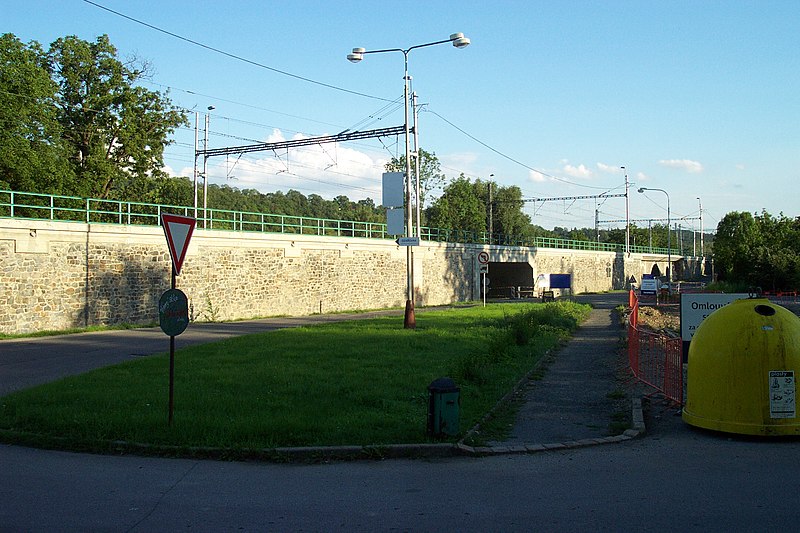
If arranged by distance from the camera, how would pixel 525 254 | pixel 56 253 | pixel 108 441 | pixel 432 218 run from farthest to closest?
pixel 432 218
pixel 525 254
pixel 56 253
pixel 108 441

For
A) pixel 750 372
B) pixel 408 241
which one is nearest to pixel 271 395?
pixel 750 372

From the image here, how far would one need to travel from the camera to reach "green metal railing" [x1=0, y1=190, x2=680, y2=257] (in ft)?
89.5

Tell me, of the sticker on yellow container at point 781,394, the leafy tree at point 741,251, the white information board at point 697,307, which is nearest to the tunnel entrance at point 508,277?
the leafy tree at point 741,251

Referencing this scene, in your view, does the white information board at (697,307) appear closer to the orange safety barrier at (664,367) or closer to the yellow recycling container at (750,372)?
the orange safety barrier at (664,367)

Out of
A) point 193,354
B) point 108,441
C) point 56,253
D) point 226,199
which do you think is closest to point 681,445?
point 108,441

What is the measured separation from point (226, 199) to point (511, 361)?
3136 inches

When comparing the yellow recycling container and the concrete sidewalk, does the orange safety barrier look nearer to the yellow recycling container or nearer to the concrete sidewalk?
the concrete sidewalk

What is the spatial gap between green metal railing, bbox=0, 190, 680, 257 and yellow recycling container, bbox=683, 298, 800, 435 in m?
19.4

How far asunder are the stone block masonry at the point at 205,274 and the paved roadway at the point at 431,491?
16.9 m

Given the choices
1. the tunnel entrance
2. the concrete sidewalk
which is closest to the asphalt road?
the concrete sidewalk

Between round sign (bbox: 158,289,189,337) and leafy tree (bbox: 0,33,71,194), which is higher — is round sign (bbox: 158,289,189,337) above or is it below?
below

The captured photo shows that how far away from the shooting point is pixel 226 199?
91062 millimetres

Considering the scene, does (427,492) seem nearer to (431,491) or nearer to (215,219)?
(431,491)

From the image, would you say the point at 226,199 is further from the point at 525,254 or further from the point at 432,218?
the point at 525,254
